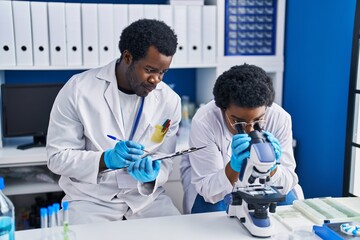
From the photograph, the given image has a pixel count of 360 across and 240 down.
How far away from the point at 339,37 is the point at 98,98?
133 cm

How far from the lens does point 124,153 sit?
141 cm

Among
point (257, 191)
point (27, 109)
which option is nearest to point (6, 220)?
point (257, 191)

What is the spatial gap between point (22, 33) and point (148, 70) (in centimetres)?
105

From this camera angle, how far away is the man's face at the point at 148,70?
1.50 meters

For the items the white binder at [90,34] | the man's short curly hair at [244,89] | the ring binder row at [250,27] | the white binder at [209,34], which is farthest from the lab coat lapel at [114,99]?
the ring binder row at [250,27]

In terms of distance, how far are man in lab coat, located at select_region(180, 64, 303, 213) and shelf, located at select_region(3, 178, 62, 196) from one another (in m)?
0.88

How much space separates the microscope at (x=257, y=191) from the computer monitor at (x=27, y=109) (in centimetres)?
146

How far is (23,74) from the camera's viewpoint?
2594 millimetres

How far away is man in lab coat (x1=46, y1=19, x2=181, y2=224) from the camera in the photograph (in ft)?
4.97

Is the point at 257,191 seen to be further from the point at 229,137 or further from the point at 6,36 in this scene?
the point at 6,36

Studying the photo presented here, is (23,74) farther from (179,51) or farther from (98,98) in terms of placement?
(98,98)


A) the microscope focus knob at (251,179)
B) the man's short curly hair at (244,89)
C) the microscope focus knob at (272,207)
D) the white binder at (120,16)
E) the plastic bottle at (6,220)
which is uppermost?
the white binder at (120,16)

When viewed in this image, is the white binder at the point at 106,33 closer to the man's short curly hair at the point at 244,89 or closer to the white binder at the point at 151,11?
the white binder at the point at 151,11

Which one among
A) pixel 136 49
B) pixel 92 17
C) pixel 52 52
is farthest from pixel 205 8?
pixel 136 49
